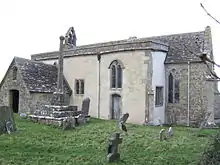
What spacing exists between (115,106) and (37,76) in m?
7.74

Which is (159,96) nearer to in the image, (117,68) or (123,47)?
(117,68)

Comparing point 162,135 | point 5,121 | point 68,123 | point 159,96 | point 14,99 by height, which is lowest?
point 162,135

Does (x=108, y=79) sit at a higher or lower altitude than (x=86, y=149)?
higher

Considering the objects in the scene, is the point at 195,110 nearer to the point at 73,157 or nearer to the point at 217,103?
the point at 217,103

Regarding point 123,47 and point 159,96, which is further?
point 159,96

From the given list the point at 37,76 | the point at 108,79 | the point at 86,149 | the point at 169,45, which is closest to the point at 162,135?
the point at 86,149

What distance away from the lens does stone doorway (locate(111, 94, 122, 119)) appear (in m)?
24.2

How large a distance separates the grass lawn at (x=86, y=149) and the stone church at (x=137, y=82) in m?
7.87

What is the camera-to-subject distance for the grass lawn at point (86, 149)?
9594mm

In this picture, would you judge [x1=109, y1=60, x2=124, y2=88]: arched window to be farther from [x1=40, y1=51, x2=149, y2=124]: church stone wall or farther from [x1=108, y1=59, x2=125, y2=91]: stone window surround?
[x1=40, y1=51, x2=149, y2=124]: church stone wall

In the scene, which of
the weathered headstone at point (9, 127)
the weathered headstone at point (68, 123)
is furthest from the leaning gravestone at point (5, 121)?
the weathered headstone at point (68, 123)

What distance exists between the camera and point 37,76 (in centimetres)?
2669

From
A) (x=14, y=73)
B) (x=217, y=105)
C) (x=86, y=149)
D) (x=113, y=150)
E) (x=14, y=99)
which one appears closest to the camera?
(x=113, y=150)

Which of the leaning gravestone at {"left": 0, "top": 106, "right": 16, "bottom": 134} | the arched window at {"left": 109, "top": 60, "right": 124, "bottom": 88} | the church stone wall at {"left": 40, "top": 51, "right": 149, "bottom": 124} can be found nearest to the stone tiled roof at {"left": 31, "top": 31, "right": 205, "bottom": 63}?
the church stone wall at {"left": 40, "top": 51, "right": 149, "bottom": 124}
